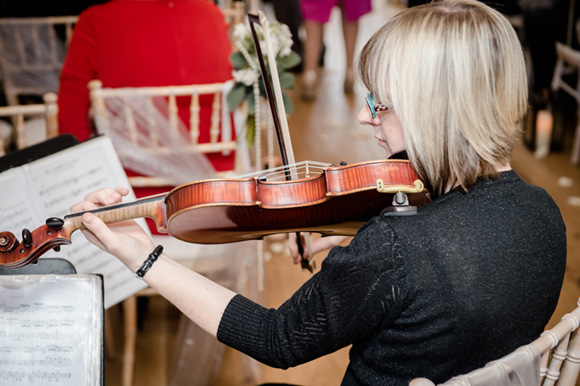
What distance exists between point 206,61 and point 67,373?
4.22ft

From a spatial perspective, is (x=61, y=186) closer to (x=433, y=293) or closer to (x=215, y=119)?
(x=215, y=119)

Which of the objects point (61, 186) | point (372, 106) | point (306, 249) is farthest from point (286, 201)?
point (61, 186)

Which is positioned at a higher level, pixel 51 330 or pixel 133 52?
pixel 133 52

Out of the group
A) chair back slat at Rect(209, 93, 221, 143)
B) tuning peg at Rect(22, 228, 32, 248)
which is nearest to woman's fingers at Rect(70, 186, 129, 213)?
tuning peg at Rect(22, 228, 32, 248)

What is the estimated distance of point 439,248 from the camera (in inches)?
33.5

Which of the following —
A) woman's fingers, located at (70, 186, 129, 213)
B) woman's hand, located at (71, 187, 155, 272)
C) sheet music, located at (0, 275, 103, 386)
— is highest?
woman's fingers, located at (70, 186, 129, 213)

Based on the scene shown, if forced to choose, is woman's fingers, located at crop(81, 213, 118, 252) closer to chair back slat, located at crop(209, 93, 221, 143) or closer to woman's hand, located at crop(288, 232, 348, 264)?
woman's hand, located at crop(288, 232, 348, 264)

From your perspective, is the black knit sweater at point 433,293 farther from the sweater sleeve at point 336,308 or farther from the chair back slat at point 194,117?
the chair back slat at point 194,117

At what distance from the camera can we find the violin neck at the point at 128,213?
1.07 meters

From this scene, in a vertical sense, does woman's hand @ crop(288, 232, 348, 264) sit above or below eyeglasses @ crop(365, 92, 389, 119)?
below

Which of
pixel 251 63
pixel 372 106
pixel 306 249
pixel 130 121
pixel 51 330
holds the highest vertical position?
pixel 372 106

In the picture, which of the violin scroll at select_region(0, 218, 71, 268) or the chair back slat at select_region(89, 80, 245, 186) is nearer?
the violin scroll at select_region(0, 218, 71, 268)

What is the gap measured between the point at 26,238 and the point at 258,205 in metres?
0.41

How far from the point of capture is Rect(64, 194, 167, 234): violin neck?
1.07m
